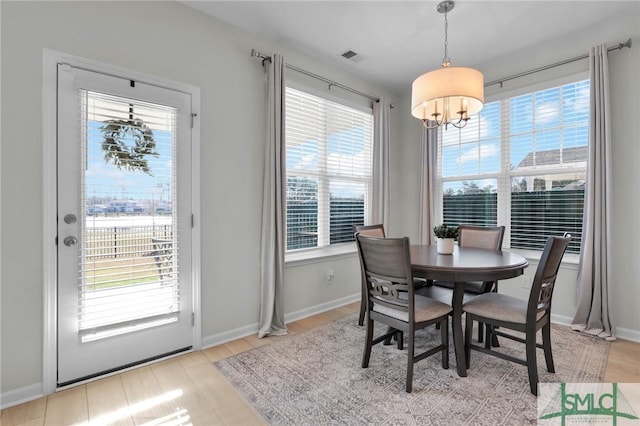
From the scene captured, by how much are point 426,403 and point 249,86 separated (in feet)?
9.20

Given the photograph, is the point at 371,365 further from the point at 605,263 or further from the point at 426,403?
the point at 605,263

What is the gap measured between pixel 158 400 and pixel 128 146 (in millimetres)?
1689

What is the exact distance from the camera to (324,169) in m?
3.60

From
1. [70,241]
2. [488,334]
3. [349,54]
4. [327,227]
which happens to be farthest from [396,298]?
[349,54]

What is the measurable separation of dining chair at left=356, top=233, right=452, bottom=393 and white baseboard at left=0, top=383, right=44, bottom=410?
2.06m

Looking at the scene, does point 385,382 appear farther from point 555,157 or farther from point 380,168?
point 555,157

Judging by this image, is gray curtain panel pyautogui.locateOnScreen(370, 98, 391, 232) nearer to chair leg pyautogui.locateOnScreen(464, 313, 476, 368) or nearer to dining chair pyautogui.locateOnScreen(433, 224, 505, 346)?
dining chair pyautogui.locateOnScreen(433, 224, 505, 346)

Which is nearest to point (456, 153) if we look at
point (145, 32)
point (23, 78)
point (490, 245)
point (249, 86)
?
point (490, 245)

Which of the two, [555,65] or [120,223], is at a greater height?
[555,65]

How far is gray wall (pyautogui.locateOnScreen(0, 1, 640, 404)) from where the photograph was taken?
183cm

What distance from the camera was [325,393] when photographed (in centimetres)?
192

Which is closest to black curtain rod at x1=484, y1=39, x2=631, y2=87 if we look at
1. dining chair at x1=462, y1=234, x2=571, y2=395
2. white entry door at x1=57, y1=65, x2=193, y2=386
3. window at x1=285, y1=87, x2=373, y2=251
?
window at x1=285, y1=87, x2=373, y2=251

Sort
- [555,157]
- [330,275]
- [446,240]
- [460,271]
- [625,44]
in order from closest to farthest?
1. [460,271]
2. [446,240]
3. [625,44]
4. [555,157]
5. [330,275]

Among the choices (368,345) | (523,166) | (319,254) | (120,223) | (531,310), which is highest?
(523,166)
